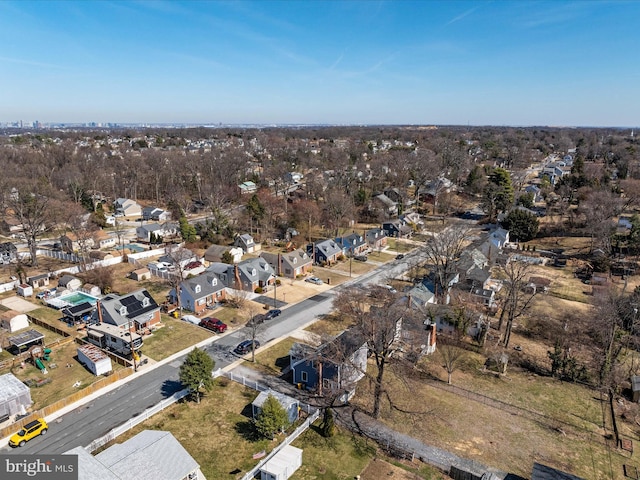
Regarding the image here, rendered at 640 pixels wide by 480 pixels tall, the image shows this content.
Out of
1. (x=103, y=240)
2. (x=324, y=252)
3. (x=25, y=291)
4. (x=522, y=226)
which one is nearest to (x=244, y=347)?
(x=324, y=252)

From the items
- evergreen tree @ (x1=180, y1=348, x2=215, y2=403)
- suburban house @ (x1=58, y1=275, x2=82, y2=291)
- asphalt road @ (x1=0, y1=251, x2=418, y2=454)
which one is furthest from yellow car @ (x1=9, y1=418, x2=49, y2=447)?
suburban house @ (x1=58, y1=275, x2=82, y2=291)

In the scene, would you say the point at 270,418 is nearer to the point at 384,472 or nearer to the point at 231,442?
the point at 231,442

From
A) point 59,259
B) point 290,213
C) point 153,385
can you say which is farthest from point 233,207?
point 153,385

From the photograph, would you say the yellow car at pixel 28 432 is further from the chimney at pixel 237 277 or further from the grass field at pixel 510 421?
the chimney at pixel 237 277

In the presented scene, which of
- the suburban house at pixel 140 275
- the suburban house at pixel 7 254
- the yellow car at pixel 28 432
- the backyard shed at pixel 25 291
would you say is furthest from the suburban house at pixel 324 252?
the suburban house at pixel 7 254

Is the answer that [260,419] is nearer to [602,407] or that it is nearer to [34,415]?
[34,415]

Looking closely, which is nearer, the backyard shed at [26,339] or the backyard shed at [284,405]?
the backyard shed at [284,405]

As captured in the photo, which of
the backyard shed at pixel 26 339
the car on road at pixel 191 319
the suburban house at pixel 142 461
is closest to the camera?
the suburban house at pixel 142 461

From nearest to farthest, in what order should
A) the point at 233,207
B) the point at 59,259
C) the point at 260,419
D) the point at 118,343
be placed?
the point at 260,419 < the point at 118,343 < the point at 59,259 < the point at 233,207
